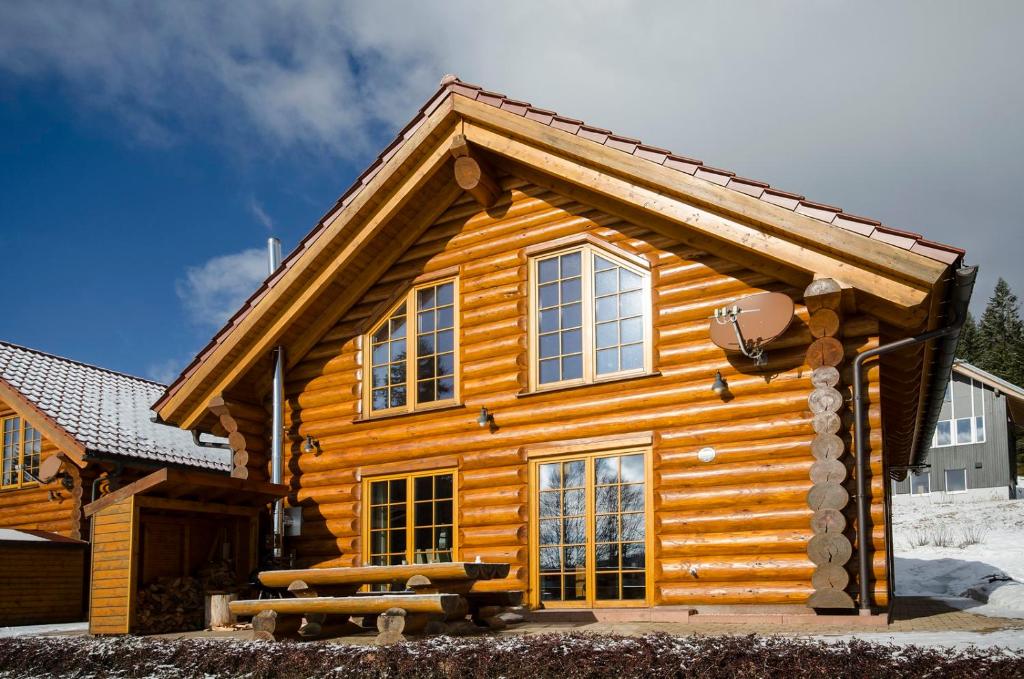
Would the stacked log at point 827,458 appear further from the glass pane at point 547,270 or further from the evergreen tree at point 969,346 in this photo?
the evergreen tree at point 969,346

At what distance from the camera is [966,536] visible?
2370 centimetres

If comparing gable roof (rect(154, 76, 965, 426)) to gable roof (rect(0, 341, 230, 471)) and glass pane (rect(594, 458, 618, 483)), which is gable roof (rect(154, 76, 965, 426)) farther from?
gable roof (rect(0, 341, 230, 471))

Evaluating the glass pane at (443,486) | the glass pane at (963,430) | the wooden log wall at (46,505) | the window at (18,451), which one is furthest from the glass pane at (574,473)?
the glass pane at (963,430)

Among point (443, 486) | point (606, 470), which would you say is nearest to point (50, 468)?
point (443, 486)

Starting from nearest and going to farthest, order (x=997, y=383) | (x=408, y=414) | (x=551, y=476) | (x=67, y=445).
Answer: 1. (x=551, y=476)
2. (x=408, y=414)
3. (x=67, y=445)
4. (x=997, y=383)

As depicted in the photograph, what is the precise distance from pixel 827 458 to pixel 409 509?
5.36 m

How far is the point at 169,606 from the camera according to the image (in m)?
12.6

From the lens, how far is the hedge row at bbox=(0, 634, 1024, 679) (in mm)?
6762

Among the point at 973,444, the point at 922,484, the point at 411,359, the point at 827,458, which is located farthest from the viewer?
the point at 922,484

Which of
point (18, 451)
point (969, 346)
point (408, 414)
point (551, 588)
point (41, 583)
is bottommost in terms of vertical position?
point (41, 583)

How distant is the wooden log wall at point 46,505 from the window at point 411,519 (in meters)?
7.63

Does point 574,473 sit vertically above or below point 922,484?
above

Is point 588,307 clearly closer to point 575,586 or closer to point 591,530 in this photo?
point 591,530

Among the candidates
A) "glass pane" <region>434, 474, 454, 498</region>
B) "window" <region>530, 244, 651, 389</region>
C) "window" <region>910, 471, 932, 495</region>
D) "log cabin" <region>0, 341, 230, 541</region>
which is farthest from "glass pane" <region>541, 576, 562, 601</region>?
"window" <region>910, 471, 932, 495</region>
